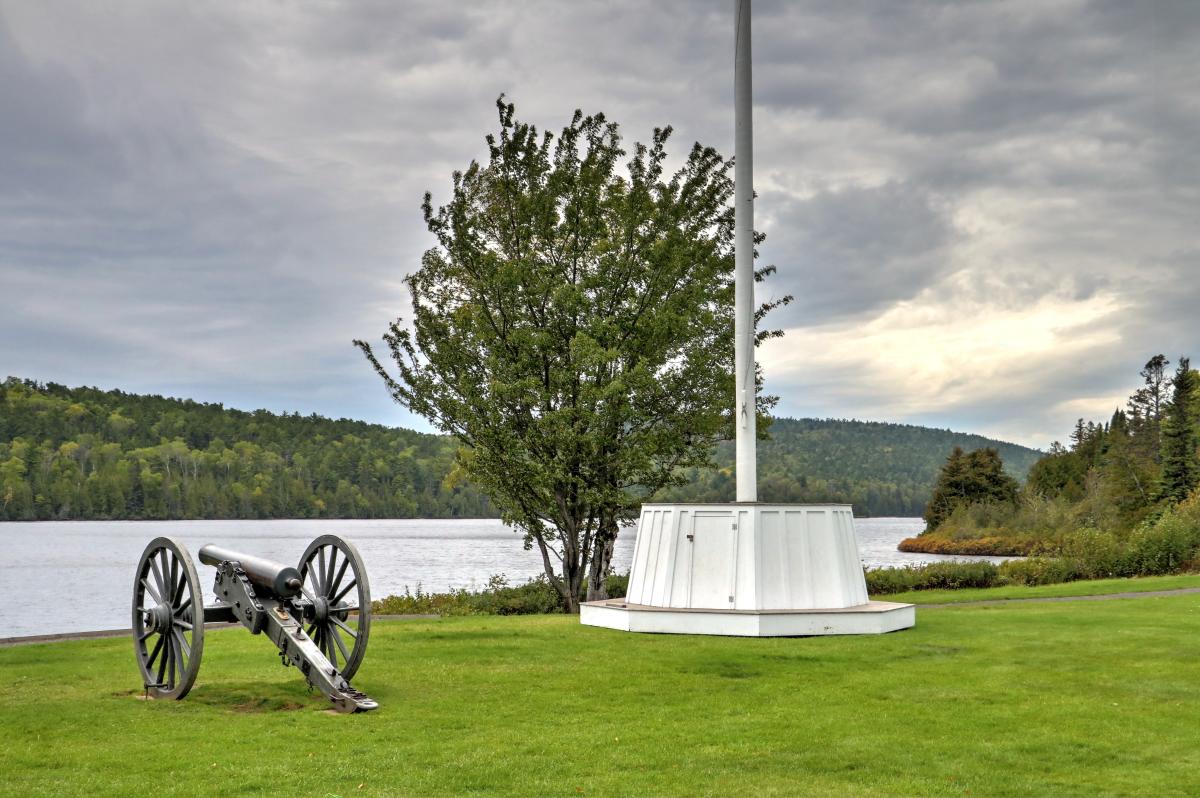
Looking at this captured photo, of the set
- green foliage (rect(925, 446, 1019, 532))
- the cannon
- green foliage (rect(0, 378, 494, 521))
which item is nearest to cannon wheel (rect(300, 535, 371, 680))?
the cannon

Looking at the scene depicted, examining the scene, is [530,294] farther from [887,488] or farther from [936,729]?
[887,488]

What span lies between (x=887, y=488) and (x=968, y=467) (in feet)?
305

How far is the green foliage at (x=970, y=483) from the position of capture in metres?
90.7

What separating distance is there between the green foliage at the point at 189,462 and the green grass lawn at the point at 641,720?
104 metres

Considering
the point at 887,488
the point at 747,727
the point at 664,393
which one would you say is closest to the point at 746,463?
the point at 664,393

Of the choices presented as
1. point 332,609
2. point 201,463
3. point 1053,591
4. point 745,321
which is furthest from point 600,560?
point 201,463

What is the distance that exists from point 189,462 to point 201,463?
1362 millimetres

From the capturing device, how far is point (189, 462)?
133125 mm

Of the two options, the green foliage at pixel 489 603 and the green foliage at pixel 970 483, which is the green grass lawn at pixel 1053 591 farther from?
the green foliage at pixel 970 483

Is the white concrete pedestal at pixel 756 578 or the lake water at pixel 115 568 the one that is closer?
the white concrete pedestal at pixel 756 578

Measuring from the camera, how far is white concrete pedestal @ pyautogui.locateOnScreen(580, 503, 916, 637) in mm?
17688

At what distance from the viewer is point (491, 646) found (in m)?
16.4

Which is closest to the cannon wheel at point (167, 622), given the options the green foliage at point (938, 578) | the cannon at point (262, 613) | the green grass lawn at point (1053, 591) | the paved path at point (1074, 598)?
the cannon at point (262, 613)

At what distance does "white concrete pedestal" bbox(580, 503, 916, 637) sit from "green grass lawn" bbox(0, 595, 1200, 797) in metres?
0.63
